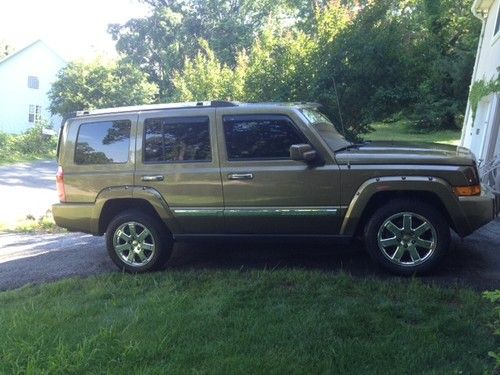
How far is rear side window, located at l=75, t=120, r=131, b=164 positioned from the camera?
5926mm

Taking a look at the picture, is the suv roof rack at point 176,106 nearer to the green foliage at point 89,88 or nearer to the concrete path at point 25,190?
the concrete path at point 25,190

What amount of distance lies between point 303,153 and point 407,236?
1.29m

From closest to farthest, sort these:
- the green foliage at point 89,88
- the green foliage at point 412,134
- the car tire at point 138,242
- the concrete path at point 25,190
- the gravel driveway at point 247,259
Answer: the gravel driveway at point 247,259, the car tire at point 138,242, the concrete path at point 25,190, the green foliage at point 412,134, the green foliage at point 89,88

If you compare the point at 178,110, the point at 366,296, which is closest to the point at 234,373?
the point at 366,296

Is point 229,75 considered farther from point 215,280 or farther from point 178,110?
point 215,280

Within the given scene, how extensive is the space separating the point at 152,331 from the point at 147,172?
2.27m

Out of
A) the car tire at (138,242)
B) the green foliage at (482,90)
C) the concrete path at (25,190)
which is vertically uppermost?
the green foliage at (482,90)

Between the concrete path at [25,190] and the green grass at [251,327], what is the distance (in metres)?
7.03

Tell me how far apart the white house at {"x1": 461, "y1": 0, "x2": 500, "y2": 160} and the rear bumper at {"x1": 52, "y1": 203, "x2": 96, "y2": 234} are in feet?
23.6

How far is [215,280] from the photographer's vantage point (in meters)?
5.23

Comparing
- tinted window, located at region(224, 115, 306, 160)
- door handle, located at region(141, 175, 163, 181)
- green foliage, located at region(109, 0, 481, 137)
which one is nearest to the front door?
tinted window, located at region(224, 115, 306, 160)

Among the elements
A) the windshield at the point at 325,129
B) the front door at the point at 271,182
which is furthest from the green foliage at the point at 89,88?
the front door at the point at 271,182

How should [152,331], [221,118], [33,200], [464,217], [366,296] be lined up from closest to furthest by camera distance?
[152,331], [366,296], [464,217], [221,118], [33,200]

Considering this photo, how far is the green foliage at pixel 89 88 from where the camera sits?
30.9 m
